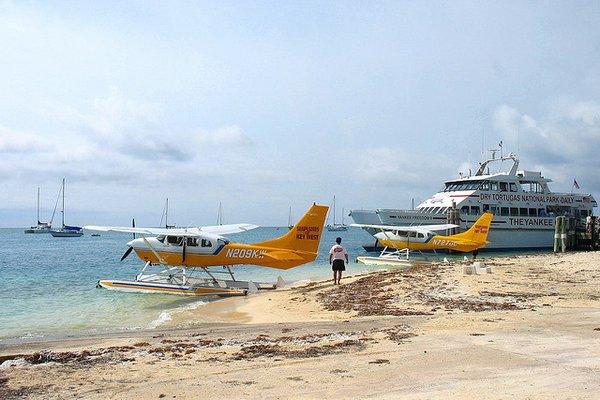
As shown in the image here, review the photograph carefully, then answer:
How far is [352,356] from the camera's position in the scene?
777 cm

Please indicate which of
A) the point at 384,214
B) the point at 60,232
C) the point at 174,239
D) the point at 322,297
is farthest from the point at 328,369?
the point at 60,232

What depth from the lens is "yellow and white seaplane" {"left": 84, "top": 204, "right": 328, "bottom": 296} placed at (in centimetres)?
2000

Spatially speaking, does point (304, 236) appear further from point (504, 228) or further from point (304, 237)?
point (504, 228)

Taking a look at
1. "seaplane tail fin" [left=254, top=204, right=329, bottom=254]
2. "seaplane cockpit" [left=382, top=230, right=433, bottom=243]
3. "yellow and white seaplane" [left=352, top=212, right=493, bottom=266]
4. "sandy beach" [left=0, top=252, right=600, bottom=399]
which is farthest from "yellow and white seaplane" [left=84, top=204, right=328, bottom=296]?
"seaplane cockpit" [left=382, top=230, right=433, bottom=243]

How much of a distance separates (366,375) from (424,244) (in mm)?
28253

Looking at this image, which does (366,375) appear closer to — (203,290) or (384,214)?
(203,290)

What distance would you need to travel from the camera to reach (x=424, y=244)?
3400cm

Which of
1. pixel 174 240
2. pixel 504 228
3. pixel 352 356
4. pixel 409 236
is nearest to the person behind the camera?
pixel 352 356

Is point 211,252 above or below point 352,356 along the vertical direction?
above

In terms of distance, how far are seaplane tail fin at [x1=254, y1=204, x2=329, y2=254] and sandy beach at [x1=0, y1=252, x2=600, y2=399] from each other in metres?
6.71

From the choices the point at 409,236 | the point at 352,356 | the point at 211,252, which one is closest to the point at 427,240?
the point at 409,236

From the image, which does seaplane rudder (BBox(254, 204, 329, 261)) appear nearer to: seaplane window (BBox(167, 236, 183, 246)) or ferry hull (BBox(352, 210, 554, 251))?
seaplane window (BBox(167, 236, 183, 246))

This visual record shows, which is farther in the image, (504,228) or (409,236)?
(504,228)

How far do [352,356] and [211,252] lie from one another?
13.3 m
